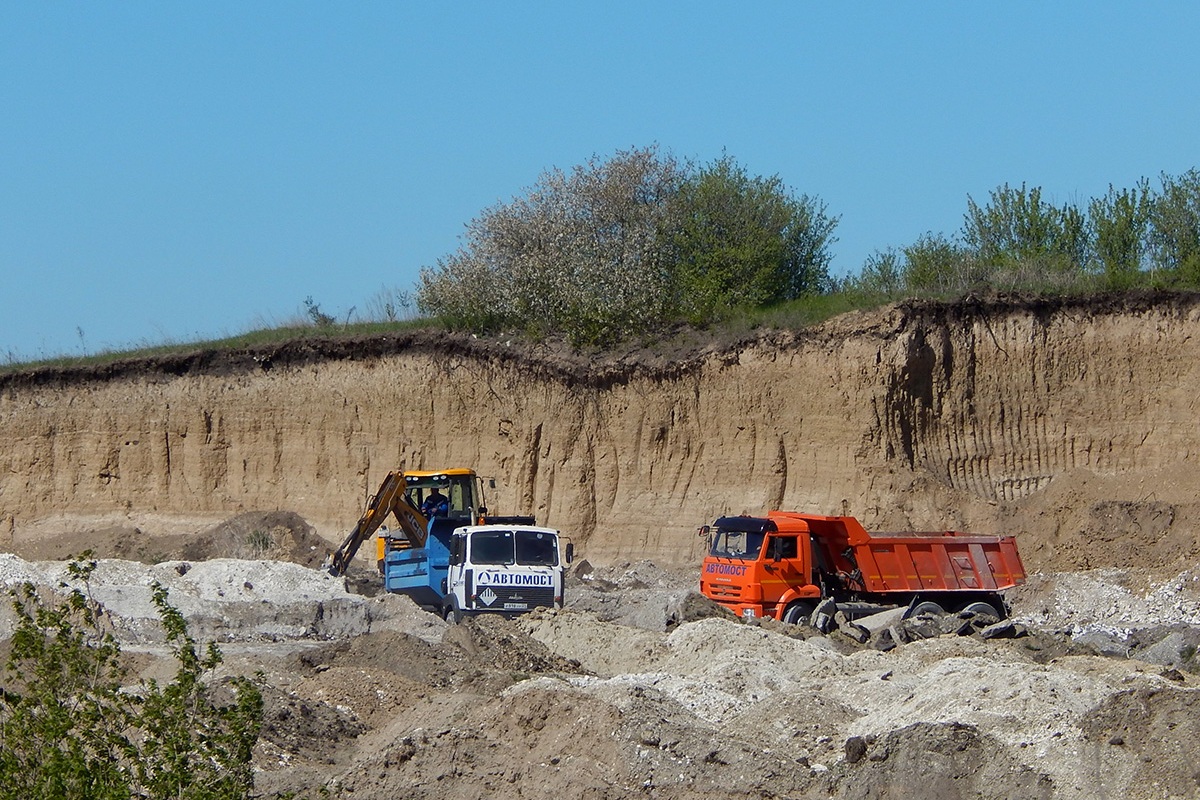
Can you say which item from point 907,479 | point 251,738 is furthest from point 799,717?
point 907,479

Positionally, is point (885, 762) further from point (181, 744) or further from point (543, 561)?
point (543, 561)

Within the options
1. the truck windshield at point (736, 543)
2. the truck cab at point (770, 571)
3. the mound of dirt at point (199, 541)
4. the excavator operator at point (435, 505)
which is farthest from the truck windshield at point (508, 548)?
the mound of dirt at point (199, 541)

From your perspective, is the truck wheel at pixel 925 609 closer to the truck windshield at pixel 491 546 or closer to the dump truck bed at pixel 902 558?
the dump truck bed at pixel 902 558

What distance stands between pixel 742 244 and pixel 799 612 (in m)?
16.3

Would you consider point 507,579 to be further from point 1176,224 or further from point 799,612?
point 1176,224

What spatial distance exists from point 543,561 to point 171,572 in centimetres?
864

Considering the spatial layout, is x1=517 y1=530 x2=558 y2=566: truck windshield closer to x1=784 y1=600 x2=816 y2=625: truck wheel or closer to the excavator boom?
x1=784 y1=600 x2=816 y2=625: truck wheel

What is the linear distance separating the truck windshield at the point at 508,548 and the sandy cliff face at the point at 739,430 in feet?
31.4

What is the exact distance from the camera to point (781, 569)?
70.1 feet

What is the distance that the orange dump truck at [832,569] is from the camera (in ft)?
70.1

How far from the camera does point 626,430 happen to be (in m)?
32.9

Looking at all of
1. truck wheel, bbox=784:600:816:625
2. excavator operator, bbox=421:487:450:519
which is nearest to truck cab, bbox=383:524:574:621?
truck wheel, bbox=784:600:816:625

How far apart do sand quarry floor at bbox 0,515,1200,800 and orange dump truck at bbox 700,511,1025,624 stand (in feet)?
3.76

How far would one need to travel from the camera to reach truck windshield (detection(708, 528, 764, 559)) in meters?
21.6
